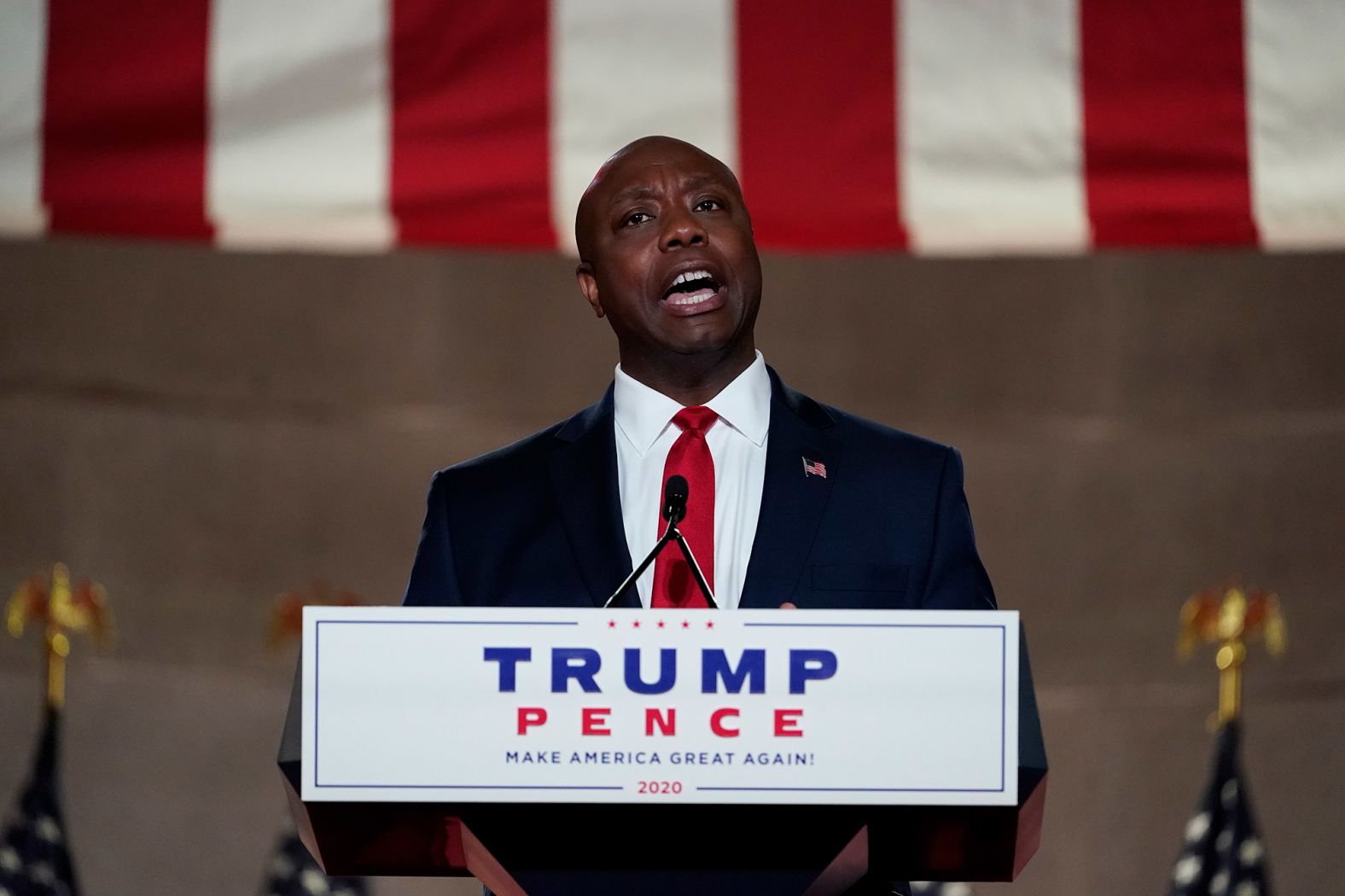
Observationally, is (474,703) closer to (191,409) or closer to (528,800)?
(528,800)

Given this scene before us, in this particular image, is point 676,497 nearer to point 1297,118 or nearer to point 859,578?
point 859,578

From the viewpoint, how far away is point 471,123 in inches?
136

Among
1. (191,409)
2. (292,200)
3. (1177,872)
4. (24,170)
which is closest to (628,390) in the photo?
(292,200)

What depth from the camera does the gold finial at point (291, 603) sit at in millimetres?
4996

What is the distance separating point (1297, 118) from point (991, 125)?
0.60 m

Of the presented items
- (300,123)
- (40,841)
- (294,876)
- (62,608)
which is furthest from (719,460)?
(62,608)

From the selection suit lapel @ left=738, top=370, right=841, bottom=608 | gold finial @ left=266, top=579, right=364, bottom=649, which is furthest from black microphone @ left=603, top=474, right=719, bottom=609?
gold finial @ left=266, top=579, right=364, bottom=649

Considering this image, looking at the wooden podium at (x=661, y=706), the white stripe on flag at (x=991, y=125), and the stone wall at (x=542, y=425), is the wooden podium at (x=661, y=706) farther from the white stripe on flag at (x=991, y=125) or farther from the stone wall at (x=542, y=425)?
the stone wall at (x=542, y=425)

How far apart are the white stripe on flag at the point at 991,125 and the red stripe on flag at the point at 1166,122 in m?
0.04

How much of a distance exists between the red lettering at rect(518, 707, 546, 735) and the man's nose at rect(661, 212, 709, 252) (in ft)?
2.26

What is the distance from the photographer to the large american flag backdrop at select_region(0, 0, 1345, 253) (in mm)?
3391

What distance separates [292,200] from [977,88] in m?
1.38

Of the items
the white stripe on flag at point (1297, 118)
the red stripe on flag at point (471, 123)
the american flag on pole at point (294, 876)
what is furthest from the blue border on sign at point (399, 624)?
the american flag on pole at point (294, 876)

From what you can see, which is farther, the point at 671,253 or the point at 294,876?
the point at 294,876
